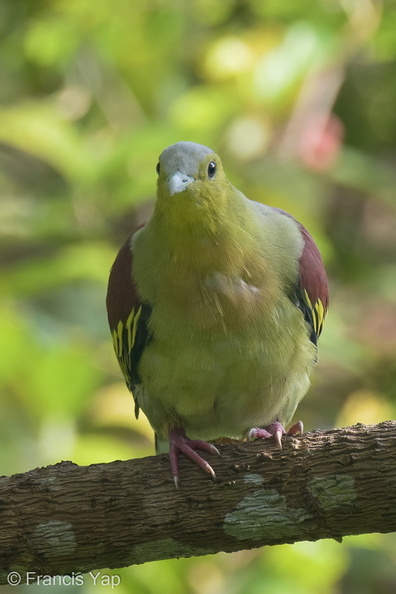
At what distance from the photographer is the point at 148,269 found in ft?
13.1

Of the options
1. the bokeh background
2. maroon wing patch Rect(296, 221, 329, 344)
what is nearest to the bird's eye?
maroon wing patch Rect(296, 221, 329, 344)

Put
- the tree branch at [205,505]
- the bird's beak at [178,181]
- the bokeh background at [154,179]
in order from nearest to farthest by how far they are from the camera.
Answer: the tree branch at [205,505] < the bird's beak at [178,181] < the bokeh background at [154,179]

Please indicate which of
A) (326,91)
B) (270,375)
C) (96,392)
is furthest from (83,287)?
(326,91)

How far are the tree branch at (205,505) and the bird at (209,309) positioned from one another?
146 mm

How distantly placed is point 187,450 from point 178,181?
3.39 feet

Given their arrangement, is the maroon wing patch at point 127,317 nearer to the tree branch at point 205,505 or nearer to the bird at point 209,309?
the bird at point 209,309

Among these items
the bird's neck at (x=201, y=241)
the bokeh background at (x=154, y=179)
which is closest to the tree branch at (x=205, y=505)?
the bird's neck at (x=201, y=241)

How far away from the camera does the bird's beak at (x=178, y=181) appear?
11.6ft

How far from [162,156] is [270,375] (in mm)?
994

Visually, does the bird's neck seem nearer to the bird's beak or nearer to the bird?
the bird

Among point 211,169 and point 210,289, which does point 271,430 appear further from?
point 211,169

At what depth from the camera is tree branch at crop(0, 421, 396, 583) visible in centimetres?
326

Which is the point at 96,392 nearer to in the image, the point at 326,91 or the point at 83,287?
the point at 83,287

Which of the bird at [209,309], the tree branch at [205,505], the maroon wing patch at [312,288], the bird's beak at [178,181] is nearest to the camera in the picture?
the tree branch at [205,505]
